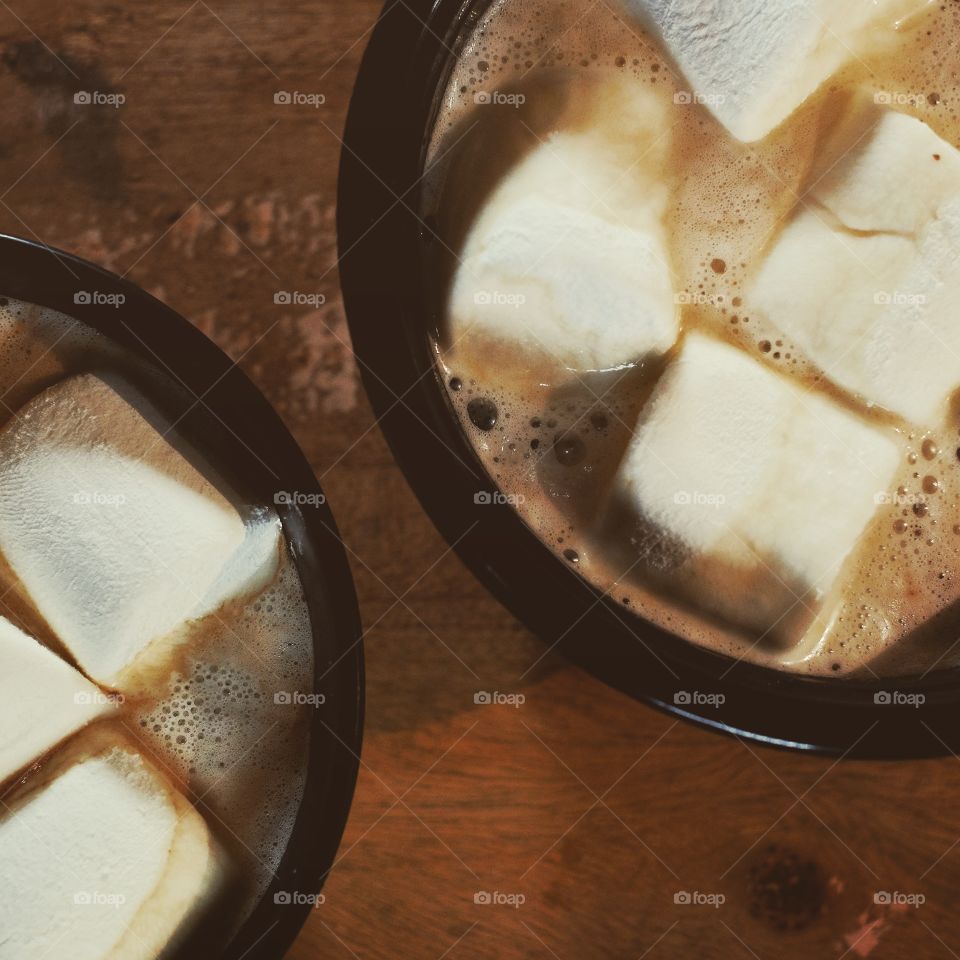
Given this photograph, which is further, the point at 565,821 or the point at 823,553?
the point at 565,821

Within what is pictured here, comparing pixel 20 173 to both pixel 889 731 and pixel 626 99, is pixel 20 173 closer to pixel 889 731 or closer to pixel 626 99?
pixel 626 99

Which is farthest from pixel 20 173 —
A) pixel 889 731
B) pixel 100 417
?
pixel 889 731

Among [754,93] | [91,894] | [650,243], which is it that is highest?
[754,93]

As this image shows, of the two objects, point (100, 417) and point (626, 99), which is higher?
point (626, 99)

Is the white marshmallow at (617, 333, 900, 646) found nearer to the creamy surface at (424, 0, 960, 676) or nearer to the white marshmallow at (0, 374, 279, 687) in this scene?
the creamy surface at (424, 0, 960, 676)

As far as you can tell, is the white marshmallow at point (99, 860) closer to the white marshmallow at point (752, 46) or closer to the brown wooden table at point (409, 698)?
the brown wooden table at point (409, 698)
